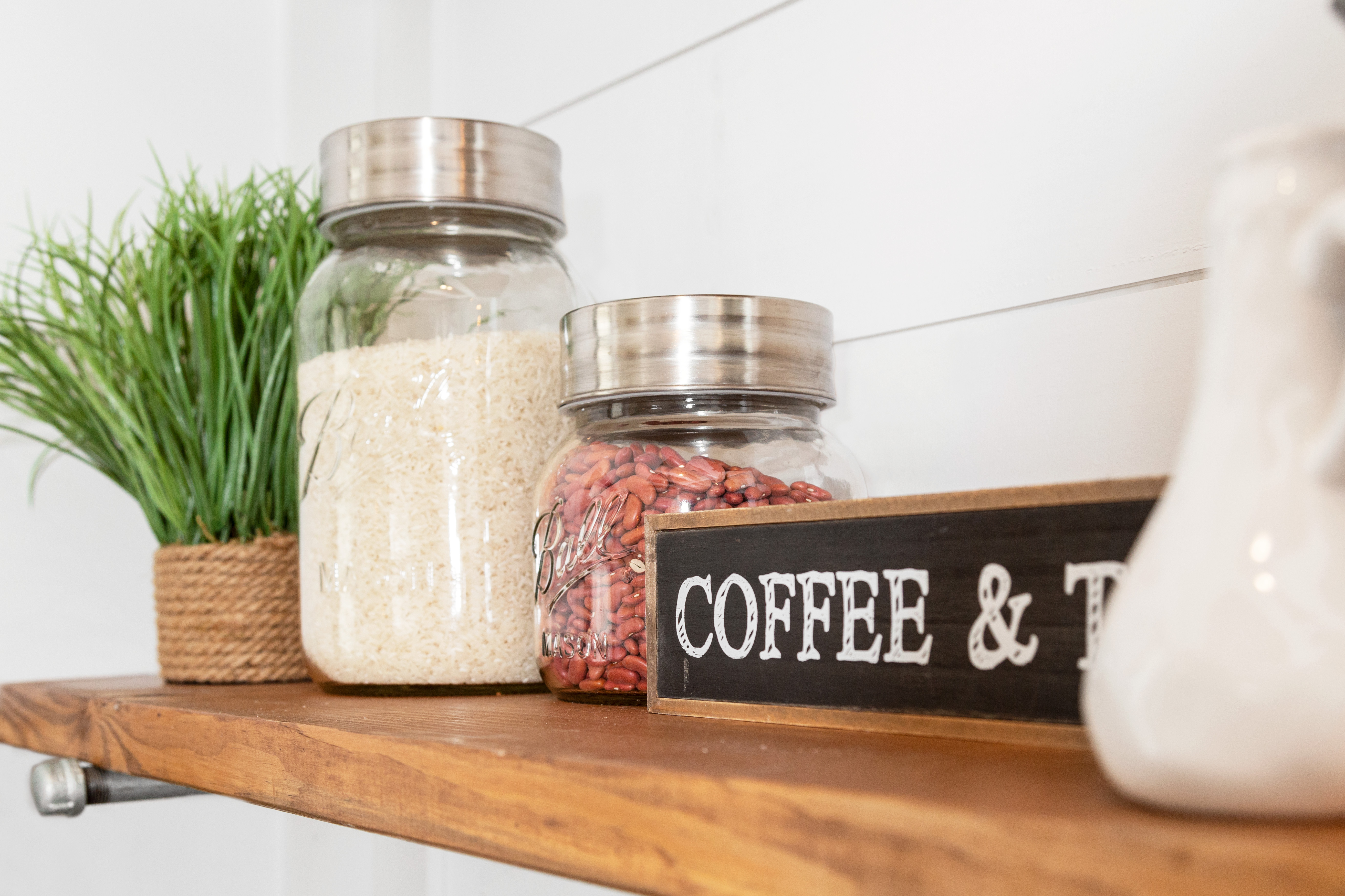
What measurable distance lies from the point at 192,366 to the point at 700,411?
1.63 ft

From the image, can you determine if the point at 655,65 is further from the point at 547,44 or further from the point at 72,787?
the point at 72,787

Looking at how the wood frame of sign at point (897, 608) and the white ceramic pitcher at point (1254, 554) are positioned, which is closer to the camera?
the white ceramic pitcher at point (1254, 554)

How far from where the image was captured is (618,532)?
0.55 meters

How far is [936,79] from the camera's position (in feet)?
2.30

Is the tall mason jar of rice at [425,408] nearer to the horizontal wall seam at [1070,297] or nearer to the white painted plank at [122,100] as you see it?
the horizontal wall seam at [1070,297]

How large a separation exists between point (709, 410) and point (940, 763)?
0.27m

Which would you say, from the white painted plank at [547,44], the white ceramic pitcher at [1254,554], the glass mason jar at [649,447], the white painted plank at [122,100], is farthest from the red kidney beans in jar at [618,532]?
the white painted plank at [122,100]

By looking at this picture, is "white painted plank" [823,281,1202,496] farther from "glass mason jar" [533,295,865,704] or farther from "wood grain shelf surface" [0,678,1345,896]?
"wood grain shelf surface" [0,678,1345,896]

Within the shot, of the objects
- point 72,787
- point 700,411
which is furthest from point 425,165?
point 72,787

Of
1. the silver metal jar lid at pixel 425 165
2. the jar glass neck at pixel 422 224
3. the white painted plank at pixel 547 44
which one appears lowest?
the jar glass neck at pixel 422 224

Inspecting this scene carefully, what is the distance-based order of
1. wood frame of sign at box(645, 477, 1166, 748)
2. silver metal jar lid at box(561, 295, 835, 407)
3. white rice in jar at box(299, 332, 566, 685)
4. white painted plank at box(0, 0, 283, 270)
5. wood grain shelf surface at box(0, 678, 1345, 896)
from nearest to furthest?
wood grain shelf surface at box(0, 678, 1345, 896)
wood frame of sign at box(645, 477, 1166, 748)
silver metal jar lid at box(561, 295, 835, 407)
white rice in jar at box(299, 332, 566, 685)
white painted plank at box(0, 0, 283, 270)

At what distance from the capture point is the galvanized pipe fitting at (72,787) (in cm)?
73

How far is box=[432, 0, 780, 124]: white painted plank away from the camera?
0.87 meters

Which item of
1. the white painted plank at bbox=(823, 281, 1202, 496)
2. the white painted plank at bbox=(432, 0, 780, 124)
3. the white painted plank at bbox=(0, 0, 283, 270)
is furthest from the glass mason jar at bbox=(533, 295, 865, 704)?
the white painted plank at bbox=(0, 0, 283, 270)
